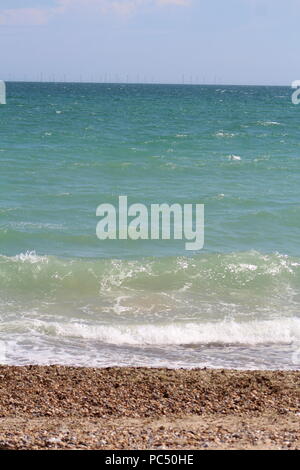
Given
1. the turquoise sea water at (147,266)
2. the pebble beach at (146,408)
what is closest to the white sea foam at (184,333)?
the turquoise sea water at (147,266)

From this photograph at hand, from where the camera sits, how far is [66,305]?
571 inches

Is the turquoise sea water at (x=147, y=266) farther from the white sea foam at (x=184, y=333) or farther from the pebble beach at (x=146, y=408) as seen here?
the pebble beach at (x=146, y=408)

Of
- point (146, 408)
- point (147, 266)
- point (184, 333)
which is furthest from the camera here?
point (147, 266)

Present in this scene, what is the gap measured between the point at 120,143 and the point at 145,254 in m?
21.8

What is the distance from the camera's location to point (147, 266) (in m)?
17.0

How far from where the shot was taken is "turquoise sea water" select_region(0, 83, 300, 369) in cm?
1230

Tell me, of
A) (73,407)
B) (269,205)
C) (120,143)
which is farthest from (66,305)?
(120,143)

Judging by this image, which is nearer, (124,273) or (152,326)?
(152,326)

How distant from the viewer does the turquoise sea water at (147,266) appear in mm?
12305

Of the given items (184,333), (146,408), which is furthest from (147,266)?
(146,408)

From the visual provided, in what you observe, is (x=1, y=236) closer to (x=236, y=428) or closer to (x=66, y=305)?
(x=66, y=305)

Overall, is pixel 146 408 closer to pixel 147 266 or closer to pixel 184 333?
pixel 184 333

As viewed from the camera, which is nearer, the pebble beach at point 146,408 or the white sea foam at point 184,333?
the pebble beach at point 146,408

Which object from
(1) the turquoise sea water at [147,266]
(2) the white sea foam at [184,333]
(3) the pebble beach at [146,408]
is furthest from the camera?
(2) the white sea foam at [184,333]
